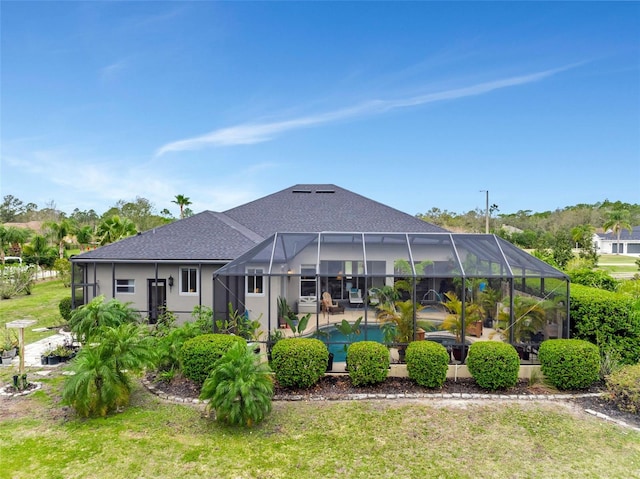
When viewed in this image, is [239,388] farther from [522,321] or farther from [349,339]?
[522,321]

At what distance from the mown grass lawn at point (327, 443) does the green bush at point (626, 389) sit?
102cm

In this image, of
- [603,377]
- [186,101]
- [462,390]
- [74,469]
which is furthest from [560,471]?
[186,101]

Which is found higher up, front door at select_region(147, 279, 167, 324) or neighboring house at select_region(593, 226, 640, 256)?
neighboring house at select_region(593, 226, 640, 256)

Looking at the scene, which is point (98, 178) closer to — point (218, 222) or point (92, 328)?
point (218, 222)

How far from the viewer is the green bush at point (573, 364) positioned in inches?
329

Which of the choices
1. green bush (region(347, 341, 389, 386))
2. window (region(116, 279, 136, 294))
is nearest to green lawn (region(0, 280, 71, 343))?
window (region(116, 279, 136, 294))

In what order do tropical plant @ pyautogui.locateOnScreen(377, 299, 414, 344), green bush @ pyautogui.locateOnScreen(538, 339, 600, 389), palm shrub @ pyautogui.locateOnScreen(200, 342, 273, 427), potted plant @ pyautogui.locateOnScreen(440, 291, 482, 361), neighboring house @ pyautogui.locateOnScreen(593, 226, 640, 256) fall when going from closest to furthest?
palm shrub @ pyautogui.locateOnScreen(200, 342, 273, 427)
green bush @ pyautogui.locateOnScreen(538, 339, 600, 389)
potted plant @ pyautogui.locateOnScreen(440, 291, 482, 361)
tropical plant @ pyautogui.locateOnScreen(377, 299, 414, 344)
neighboring house @ pyautogui.locateOnScreen(593, 226, 640, 256)

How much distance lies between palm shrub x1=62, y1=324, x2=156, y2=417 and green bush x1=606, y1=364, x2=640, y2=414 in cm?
945

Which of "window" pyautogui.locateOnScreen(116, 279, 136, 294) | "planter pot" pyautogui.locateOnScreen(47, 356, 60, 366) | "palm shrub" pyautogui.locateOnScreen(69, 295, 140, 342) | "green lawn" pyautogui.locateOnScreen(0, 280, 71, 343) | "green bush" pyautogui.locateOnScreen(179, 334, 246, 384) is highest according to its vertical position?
"window" pyautogui.locateOnScreen(116, 279, 136, 294)

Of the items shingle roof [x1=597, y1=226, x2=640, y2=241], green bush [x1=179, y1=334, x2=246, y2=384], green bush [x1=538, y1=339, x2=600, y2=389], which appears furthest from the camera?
shingle roof [x1=597, y1=226, x2=640, y2=241]

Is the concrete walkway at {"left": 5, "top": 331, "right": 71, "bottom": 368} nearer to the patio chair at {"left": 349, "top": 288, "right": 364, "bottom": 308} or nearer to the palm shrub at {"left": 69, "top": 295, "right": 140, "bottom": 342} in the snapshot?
the palm shrub at {"left": 69, "top": 295, "right": 140, "bottom": 342}

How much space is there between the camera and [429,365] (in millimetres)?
8445

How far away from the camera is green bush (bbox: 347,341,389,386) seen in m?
8.52

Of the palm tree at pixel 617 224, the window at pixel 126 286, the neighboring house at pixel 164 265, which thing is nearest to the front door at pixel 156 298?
the neighboring house at pixel 164 265
